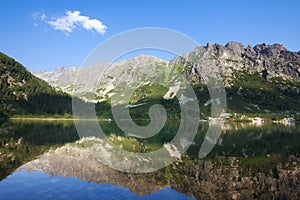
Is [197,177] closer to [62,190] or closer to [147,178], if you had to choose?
[147,178]

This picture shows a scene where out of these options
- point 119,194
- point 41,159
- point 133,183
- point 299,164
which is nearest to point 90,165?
point 41,159

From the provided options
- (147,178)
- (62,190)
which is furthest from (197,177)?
(62,190)

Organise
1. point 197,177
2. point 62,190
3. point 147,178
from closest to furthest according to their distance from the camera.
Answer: point 62,190
point 147,178
point 197,177

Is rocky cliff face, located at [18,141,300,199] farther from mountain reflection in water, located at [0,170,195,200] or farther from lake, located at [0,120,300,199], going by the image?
mountain reflection in water, located at [0,170,195,200]

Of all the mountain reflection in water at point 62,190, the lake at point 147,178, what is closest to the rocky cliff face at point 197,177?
the lake at point 147,178

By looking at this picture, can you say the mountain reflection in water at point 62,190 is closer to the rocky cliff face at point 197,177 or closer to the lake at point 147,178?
the lake at point 147,178

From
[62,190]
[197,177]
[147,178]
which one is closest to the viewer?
[62,190]

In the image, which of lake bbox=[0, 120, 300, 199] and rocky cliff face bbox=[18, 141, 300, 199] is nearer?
lake bbox=[0, 120, 300, 199]

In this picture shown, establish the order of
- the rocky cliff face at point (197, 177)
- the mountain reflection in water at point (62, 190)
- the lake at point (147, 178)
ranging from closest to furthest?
1. the mountain reflection in water at point (62, 190)
2. the lake at point (147, 178)
3. the rocky cliff face at point (197, 177)

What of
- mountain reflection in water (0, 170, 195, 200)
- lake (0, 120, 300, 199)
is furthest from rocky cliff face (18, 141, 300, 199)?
mountain reflection in water (0, 170, 195, 200)

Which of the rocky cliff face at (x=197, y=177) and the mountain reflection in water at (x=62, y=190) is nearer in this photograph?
the mountain reflection in water at (x=62, y=190)

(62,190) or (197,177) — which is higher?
(197,177)

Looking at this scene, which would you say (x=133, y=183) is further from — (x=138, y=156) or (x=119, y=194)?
(x=138, y=156)

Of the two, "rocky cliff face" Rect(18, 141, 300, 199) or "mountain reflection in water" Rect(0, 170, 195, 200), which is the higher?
"rocky cliff face" Rect(18, 141, 300, 199)
